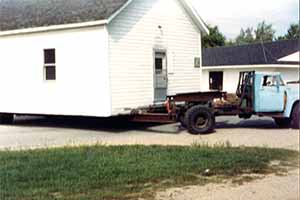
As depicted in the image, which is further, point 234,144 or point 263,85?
point 263,85

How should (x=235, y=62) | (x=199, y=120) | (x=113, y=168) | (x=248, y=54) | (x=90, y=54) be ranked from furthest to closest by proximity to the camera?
(x=248, y=54)
(x=235, y=62)
(x=90, y=54)
(x=199, y=120)
(x=113, y=168)

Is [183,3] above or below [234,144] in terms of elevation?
above

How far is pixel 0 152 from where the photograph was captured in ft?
33.9

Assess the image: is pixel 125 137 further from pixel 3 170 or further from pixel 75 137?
pixel 3 170

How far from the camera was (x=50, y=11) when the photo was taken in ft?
53.4

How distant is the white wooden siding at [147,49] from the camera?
1537 centimetres

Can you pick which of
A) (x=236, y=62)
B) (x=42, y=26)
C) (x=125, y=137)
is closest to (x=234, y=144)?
(x=125, y=137)

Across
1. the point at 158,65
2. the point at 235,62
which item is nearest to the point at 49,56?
the point at 158,65

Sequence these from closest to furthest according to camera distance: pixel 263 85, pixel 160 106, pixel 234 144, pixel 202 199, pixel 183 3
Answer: pixel 202 199
pixel 234 144
pixel 263 85
pixel 160 106
pixel 183 3

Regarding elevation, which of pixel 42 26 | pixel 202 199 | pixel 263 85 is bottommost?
pixel 202 199

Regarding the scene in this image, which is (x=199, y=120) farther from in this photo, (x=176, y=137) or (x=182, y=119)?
(x=176, y=137)

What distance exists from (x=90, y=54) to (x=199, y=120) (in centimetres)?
371

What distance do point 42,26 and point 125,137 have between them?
476cm

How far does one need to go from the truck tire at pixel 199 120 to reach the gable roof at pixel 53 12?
352cm
